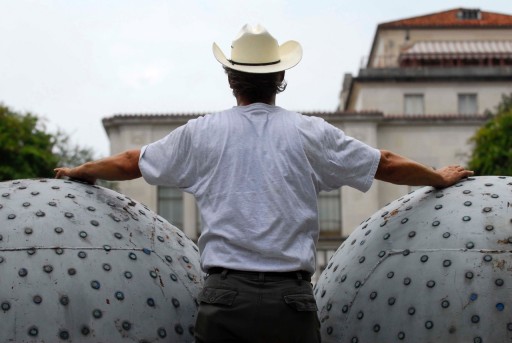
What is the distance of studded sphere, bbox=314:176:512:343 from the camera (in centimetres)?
507

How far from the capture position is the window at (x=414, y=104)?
170 ft

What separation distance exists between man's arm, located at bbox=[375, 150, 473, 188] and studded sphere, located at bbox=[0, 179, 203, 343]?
0.98 m

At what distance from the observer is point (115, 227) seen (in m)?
5.29

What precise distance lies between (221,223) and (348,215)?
4122 centimetres

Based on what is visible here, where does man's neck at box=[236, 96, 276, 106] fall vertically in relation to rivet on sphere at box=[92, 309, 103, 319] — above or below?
above

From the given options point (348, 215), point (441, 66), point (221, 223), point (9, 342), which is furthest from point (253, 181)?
point (441, 66)

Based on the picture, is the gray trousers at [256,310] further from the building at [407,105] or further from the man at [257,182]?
the building at [407,105]

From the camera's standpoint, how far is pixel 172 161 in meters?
5.06

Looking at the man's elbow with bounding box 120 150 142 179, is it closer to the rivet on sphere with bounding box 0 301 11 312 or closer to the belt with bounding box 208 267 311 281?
the belt with bounding box 208 267 311 281

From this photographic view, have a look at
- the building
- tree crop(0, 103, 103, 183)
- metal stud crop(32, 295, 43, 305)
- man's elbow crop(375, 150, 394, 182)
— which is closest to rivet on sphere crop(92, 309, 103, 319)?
metal stud crop(32, 295, 43, 305)

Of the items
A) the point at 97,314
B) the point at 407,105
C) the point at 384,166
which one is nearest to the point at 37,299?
the point at 97,314

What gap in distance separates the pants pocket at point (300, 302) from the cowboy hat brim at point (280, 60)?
942 millimetres

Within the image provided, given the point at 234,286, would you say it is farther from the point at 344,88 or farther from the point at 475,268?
the point at 344,88

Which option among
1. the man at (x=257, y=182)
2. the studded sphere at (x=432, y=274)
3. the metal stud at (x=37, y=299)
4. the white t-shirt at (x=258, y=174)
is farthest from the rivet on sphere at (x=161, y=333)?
the studded sphere at (x=432, y=274)
